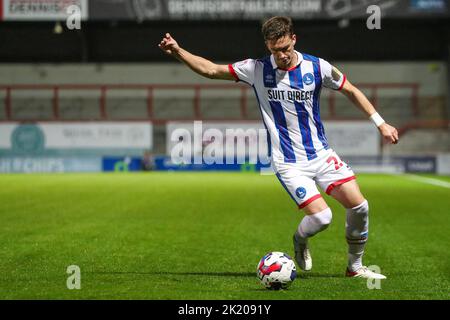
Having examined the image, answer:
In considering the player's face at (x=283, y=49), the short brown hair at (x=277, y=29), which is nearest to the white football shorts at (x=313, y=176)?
the player's face at (x=283, y=49)

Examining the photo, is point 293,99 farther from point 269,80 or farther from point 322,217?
point 322,217

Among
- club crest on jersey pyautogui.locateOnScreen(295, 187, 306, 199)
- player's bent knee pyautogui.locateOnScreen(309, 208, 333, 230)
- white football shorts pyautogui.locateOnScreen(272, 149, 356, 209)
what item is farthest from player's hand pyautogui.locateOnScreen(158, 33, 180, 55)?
player's bent knee pyautogui.locateOnScreen(309, 208, 333, 230)

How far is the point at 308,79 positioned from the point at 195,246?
10.4ft

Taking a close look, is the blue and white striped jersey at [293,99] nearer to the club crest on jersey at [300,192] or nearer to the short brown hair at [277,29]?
the club crest on jersey at [300,192]

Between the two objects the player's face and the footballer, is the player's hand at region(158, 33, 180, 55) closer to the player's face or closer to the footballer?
the footballer

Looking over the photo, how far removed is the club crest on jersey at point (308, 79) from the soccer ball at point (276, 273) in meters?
1.52

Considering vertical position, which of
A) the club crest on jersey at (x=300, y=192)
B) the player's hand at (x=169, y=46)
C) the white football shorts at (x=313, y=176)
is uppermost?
the player's hand at (x=169, y=46)

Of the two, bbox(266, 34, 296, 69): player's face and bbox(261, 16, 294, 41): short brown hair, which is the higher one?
bbox(261, 16, 294, 41): short brown hair

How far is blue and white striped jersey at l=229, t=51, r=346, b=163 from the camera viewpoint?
654cm

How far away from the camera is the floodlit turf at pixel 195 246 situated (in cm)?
599

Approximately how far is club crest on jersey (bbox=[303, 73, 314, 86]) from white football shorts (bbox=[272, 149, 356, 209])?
Result: 2.00ft

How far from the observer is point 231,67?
6688 millimetres

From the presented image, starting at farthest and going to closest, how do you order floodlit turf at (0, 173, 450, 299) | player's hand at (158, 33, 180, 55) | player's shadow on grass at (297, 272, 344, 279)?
1. player's shadow on grass at (297, 272, 344, 279)
2. player's hand at (158, 33, 180, 55)
3. floodlit turf at (0, 173, 450, 299)
